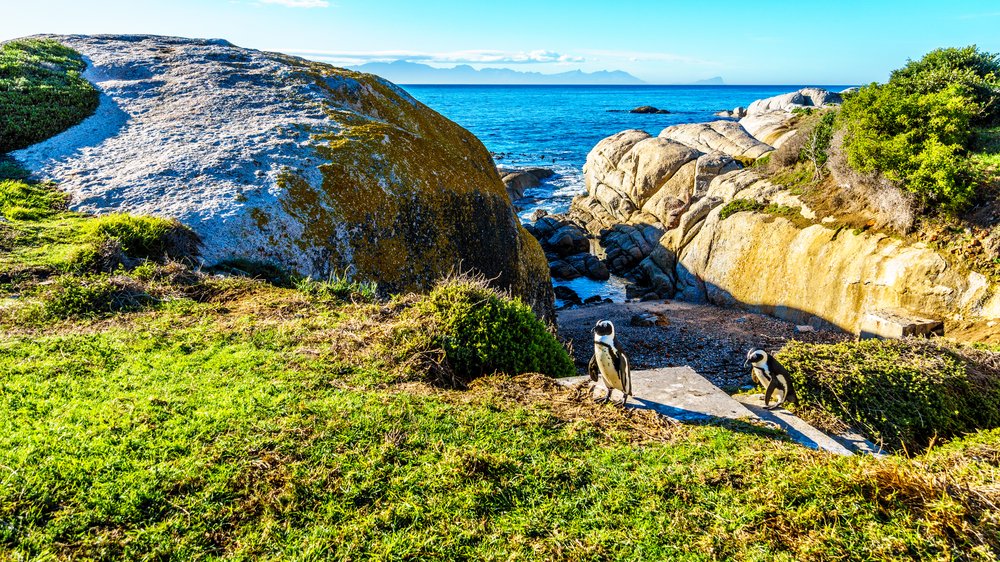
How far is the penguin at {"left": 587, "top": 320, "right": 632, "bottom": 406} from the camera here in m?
6.46

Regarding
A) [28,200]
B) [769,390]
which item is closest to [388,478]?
[769,390]

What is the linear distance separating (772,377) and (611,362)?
2803mm

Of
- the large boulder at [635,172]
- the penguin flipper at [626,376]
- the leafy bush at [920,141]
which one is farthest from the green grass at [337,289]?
the large boulder at [635,172]

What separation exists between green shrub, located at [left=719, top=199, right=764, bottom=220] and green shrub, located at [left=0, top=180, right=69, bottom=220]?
73.6 feet

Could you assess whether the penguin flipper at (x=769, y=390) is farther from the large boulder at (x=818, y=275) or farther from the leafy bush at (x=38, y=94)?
the leafy bush at (x=38, y=94)

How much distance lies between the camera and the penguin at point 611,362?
255 inches

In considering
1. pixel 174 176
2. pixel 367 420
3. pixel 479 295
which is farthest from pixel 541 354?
pixel 174 176

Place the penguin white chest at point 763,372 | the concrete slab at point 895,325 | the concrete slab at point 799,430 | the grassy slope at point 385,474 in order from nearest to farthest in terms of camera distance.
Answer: the grassy slope at point 385,474 < the concrete slab at point 799,430 < the penguin white chest at point 763,372 < the concrete slab at point 895,325

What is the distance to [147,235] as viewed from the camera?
9406mm

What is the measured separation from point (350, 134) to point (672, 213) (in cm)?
2251

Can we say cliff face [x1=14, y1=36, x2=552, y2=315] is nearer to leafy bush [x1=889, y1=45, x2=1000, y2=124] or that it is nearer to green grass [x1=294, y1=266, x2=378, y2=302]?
green grass [x1=294, y1=266, x2=378, y2=302]

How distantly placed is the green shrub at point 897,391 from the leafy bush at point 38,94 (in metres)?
17.6

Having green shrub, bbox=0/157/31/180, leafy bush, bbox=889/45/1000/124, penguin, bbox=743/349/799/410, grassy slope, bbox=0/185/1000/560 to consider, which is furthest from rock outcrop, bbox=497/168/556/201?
grassy slope, bbox=0/185/1000/560

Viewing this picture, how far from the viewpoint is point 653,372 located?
7.84 m
